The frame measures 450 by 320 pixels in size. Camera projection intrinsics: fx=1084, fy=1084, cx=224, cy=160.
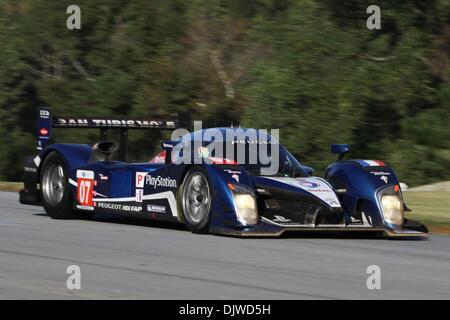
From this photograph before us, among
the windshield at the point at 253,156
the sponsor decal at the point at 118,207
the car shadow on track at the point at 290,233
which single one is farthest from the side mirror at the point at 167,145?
the car shadow on track at the point at 290,233

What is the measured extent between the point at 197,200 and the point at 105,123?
261 centimetres

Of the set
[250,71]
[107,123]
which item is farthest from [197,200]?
[250,71]

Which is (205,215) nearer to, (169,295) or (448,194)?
(169,295)

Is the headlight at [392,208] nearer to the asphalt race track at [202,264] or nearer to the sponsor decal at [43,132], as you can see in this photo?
the asphalt race track at [202,264]

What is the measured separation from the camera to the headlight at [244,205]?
452 inches

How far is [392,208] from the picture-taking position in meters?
12.1

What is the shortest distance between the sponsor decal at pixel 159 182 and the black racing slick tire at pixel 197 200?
174 mm

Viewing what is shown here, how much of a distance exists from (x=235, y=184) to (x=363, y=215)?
1.56 metres

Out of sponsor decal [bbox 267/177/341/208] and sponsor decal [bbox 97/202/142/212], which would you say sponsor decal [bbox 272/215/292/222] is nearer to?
sponsor decal [bbox 267/177/341/208]

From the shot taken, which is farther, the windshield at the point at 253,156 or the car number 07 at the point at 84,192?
the car number 07 at the point at 84,192

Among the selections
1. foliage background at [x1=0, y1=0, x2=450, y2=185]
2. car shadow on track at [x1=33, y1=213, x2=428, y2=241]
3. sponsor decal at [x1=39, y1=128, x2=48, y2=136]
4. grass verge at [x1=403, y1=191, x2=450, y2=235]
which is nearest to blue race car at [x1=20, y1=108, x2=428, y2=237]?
sponsor decal at [x1=39, y1=128, x2=48, y2=136]
